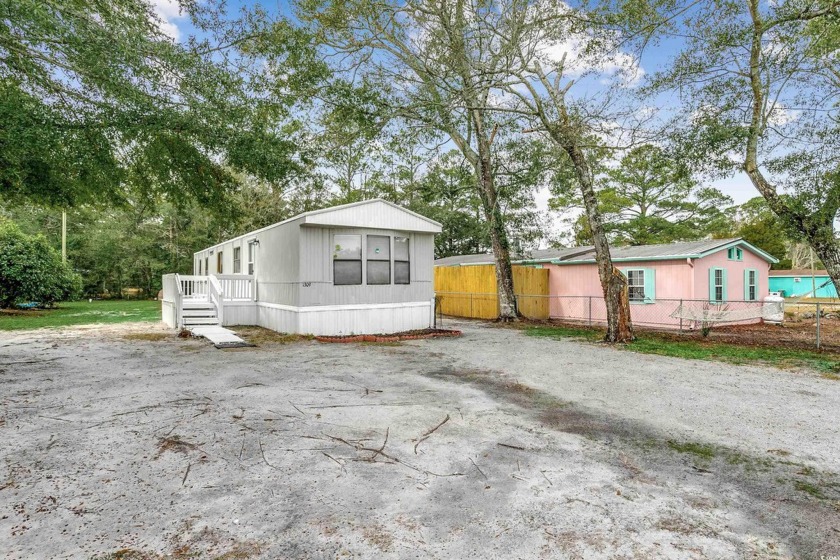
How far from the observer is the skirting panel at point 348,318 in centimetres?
975

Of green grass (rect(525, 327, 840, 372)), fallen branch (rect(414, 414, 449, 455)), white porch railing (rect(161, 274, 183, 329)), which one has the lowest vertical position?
green grass (rect(525, 327, 840, 372))

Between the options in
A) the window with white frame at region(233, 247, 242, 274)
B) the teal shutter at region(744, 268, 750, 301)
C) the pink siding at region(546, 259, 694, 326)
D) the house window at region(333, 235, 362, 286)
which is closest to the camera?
the house window at region(333, 235, 362, 286)

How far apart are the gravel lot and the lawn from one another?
123cm

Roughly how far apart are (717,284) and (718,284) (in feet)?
0.20

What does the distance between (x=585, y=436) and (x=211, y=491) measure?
274cm

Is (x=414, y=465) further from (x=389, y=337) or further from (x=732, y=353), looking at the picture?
(x=732, y=353)

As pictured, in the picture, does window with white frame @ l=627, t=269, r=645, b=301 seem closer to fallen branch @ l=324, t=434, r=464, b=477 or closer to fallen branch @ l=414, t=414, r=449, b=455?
fallen branch @ l=414, t=414, r=449, b=455

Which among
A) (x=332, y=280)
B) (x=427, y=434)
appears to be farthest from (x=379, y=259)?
(x=427, y=434)

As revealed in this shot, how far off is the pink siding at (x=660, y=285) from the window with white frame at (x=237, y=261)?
9955 millimetres

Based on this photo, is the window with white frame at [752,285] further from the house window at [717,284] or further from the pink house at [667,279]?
the house window at [717,284]

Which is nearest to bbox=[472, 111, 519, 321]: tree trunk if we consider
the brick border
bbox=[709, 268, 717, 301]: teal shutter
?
the brick border

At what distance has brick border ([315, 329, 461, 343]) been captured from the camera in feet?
30.5

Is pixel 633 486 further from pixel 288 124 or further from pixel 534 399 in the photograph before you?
pixel 288 124

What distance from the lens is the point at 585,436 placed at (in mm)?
3574
